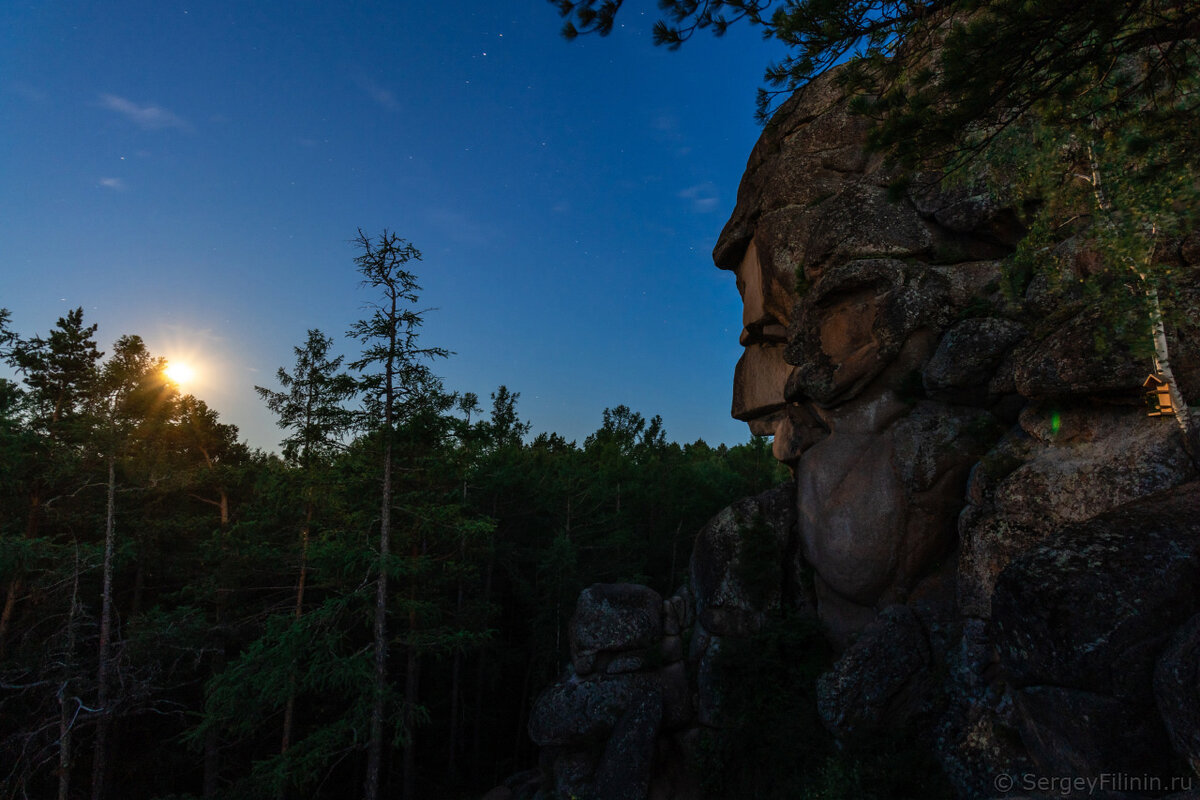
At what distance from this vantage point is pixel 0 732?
48.7 ft

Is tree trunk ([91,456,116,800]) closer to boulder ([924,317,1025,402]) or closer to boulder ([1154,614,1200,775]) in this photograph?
boulder ([1154,614,1200,775])

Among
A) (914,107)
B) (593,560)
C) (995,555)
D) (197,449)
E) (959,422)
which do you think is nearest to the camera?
(914,107)

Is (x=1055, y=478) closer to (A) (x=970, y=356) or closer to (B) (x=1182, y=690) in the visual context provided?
(A) (x=970, y=356)

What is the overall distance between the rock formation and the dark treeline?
20.8ft

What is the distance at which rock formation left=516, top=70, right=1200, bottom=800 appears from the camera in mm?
4996

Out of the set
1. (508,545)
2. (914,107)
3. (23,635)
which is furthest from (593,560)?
(914,107)

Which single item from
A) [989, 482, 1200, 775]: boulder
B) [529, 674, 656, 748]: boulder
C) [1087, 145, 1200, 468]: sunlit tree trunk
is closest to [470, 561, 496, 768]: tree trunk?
[529, 674, 656, 748]: boulder

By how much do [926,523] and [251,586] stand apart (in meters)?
20.9

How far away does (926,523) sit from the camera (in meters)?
12.2

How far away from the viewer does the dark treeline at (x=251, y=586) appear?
12.6m

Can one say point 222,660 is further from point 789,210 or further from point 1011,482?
point 789,210

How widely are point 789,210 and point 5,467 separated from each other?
74.5 ft

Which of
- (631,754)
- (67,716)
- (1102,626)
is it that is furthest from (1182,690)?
(67,716)

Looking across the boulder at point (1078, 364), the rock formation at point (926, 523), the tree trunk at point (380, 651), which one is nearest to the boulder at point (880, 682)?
the rock formation at point (926, 523)
